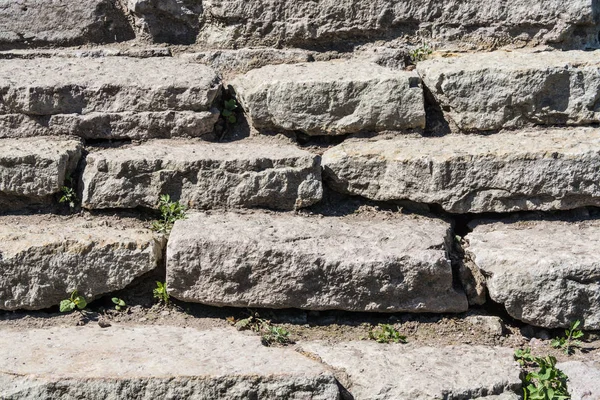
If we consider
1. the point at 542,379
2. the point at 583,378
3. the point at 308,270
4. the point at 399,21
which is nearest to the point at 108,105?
the point at 308,270

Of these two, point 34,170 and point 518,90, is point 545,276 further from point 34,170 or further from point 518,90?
point 34,170

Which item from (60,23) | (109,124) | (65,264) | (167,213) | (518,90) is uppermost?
(60,23)

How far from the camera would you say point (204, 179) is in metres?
3.04

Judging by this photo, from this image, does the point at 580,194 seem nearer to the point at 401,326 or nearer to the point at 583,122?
the point at 583,122

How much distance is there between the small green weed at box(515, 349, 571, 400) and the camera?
8.61 ft

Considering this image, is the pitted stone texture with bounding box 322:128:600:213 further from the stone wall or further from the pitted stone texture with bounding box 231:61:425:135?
the pitted stone texture with bounding box 231:61:425:135

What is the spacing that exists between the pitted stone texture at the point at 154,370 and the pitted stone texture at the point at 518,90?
1.26 m

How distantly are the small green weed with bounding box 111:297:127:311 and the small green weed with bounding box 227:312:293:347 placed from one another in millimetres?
404

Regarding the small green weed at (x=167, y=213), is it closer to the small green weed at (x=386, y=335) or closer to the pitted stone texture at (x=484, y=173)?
the pitted stone texture at (x=484, y=173)

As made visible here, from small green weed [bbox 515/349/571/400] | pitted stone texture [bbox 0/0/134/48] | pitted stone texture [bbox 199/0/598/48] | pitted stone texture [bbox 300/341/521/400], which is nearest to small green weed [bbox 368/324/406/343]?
pitted stone texture [bbox 300/341/521/400]

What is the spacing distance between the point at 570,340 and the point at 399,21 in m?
1.55

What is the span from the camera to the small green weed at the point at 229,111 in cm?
331

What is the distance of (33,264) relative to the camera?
2.84 m

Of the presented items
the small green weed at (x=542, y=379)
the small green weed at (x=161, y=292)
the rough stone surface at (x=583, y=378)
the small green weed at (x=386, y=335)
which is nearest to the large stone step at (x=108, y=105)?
the small green weed at (x=161, y=292)
